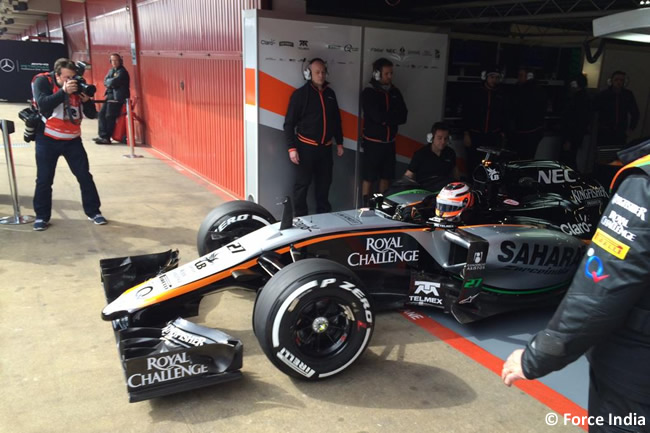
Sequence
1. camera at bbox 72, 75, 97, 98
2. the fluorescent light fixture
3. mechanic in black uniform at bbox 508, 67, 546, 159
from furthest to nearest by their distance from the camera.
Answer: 1. mechanic in black uniform at bbox 508, 67, 546, 159
2. camera at bbox 72, 75, 97, 98
3. the fluorescent light fixture

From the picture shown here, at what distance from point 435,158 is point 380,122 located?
96 centimetres

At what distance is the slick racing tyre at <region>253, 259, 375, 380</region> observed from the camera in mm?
2920

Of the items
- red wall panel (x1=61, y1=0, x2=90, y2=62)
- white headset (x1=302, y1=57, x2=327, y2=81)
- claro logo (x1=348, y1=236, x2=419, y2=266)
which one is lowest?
claro logo (x1=348, y1=236, x2=419, y2=266)

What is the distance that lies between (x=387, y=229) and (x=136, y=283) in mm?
1902

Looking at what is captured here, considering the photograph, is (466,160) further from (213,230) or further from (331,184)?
(213,230)

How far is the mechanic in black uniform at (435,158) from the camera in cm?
551

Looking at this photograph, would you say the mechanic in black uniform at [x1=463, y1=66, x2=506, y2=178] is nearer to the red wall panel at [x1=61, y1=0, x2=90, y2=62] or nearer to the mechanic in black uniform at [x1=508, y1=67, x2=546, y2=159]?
the mechanic in black uniform at [x1=508, y1=67, x2=546, y2=159]

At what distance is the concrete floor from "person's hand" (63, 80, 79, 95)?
1.89m

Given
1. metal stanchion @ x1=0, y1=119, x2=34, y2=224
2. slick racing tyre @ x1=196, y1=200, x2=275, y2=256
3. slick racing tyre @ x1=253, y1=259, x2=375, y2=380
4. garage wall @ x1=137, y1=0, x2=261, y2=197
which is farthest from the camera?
garage wall @ x1=137, y1=0, x2=261, y2=197

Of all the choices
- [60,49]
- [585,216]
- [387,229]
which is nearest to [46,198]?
[387,229]

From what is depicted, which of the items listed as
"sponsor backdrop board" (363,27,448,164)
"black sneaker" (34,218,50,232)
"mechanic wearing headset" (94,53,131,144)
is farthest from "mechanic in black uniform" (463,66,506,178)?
"mechanic wearing headset" (94,53,131,144)

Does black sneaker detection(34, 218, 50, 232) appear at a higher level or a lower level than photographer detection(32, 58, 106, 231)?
lower

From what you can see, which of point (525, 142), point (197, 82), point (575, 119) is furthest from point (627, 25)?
point (197, 82)

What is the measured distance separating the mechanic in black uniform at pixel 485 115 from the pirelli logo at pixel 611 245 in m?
6.19
